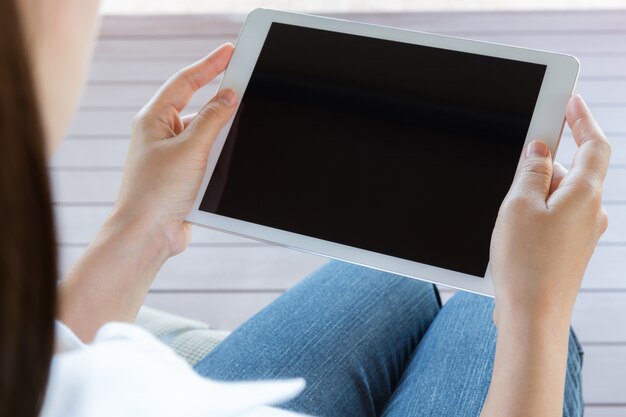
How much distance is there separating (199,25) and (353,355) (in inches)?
56.3

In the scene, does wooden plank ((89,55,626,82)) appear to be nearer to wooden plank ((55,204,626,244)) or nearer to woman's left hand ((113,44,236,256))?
wooden plank ((55,204,626,244))

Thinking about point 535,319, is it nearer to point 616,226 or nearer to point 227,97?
point 227,97

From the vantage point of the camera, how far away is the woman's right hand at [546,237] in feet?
1.97

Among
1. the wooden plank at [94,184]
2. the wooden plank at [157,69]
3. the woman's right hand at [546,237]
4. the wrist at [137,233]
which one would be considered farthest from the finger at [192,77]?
the wooden plank at [157,69]

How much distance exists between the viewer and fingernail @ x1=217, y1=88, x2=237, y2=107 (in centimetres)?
78

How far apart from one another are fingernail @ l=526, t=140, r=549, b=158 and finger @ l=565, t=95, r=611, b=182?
0.03 metres

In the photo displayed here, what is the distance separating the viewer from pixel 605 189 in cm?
143

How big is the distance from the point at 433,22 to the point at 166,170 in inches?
52.6

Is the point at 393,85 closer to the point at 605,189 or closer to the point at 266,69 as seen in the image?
the point at 266,69

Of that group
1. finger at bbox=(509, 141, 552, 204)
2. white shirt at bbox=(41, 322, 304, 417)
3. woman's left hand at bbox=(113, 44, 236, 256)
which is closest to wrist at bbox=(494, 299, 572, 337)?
finger at bbox=(509, 141, 552, 204)

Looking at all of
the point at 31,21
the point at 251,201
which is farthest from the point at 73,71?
the point at 251,201

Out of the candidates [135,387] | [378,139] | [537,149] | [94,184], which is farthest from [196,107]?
[135,387]

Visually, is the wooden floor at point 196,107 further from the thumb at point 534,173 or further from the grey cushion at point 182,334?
the thumb at point 534,173

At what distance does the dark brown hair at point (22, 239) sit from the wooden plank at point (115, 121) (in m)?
1.37
